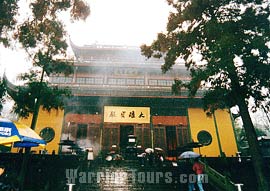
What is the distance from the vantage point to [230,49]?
728 cm

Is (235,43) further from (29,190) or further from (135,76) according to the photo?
(135,76)

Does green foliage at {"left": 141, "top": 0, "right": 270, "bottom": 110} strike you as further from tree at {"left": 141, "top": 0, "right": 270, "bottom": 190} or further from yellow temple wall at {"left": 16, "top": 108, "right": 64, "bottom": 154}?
yellow temple wall at {"left": 16, "top": 108, "right": 64, "bottom": 154}

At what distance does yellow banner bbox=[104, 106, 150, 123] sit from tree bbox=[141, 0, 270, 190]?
7487 mm

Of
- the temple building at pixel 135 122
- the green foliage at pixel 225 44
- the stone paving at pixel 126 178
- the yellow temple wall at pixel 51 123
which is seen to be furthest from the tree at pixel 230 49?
the yellow temple wall at pixel 51 123

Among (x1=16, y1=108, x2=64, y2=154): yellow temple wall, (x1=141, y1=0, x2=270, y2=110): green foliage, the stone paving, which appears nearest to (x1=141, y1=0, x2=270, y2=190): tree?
(x1=141, y1=0, x2=270, y2=110): green foliage

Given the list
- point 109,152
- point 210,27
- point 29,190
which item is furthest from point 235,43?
point 109,152

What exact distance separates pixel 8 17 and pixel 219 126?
50.7ft

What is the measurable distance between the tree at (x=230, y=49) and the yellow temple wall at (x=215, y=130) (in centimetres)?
802

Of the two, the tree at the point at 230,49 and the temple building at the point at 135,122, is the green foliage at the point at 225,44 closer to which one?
the tree at the point at 230,49

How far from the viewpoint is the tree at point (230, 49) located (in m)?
7.34

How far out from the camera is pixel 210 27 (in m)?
7.88

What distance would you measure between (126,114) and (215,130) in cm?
713

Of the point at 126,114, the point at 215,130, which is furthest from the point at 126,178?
the point at 215,130

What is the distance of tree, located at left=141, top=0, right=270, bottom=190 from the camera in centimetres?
734
